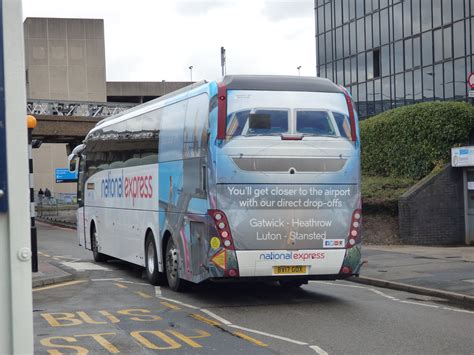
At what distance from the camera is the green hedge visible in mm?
25719

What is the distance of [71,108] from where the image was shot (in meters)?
40.9

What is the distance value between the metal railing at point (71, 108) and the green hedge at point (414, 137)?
15721mm

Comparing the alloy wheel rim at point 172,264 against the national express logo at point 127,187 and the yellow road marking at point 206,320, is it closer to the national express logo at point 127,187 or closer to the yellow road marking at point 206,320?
the national express logo at point 127,187

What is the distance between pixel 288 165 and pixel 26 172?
942cm

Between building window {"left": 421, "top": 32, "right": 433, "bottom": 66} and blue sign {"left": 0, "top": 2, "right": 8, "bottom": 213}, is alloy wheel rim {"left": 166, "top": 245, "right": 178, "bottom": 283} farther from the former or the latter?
building window {"left": 421, "top": 32, "right": 433, "bottom": 66}

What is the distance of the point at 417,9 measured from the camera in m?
35.8

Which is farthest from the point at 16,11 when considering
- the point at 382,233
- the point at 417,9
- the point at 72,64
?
the point at 72,64

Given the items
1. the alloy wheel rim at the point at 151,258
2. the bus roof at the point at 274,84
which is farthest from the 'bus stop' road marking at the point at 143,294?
the bus roof at the point at 274,84

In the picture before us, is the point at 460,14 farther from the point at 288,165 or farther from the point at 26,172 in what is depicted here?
the point at 26,172

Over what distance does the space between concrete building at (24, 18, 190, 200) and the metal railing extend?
3340 centimetres

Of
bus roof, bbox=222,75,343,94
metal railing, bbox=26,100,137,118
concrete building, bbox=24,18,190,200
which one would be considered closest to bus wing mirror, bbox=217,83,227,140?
bus roof, bbox=222,75,343,94

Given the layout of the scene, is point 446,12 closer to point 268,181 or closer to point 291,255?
point 268,181

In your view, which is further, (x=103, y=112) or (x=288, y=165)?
(x=103, y=112)

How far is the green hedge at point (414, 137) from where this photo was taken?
25719 millimetres
